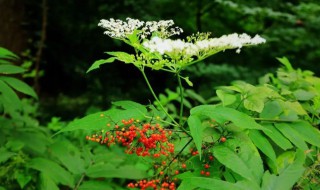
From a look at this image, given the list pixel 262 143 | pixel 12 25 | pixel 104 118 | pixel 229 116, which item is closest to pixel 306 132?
pixel 262 143

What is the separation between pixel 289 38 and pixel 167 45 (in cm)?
409

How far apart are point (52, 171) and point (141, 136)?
932 mm

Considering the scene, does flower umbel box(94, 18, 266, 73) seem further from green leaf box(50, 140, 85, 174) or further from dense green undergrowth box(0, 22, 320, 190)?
green leaf box(50, 140, 85, 174)

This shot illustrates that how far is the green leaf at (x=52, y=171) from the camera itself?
2.03 meters

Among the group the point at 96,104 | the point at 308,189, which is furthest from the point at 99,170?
the point at 96,104

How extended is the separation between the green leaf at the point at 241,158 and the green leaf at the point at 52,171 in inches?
40.5

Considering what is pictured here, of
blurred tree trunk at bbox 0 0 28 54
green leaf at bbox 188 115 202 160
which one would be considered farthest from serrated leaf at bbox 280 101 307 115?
blurred tree trunk at bbox 0 0 28 54

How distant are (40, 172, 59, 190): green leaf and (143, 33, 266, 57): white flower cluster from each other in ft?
3.34

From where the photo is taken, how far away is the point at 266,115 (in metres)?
1.57

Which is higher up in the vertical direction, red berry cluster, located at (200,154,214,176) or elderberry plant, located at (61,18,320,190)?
elderberry plant, located at (61,18,320,190)

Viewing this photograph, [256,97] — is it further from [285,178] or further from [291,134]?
[285,178]

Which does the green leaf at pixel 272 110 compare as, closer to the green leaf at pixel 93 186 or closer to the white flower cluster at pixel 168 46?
the white flower cluster at pixel 168 46

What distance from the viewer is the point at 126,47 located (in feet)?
19.6

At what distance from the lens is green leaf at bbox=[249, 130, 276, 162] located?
1397 millimetres
